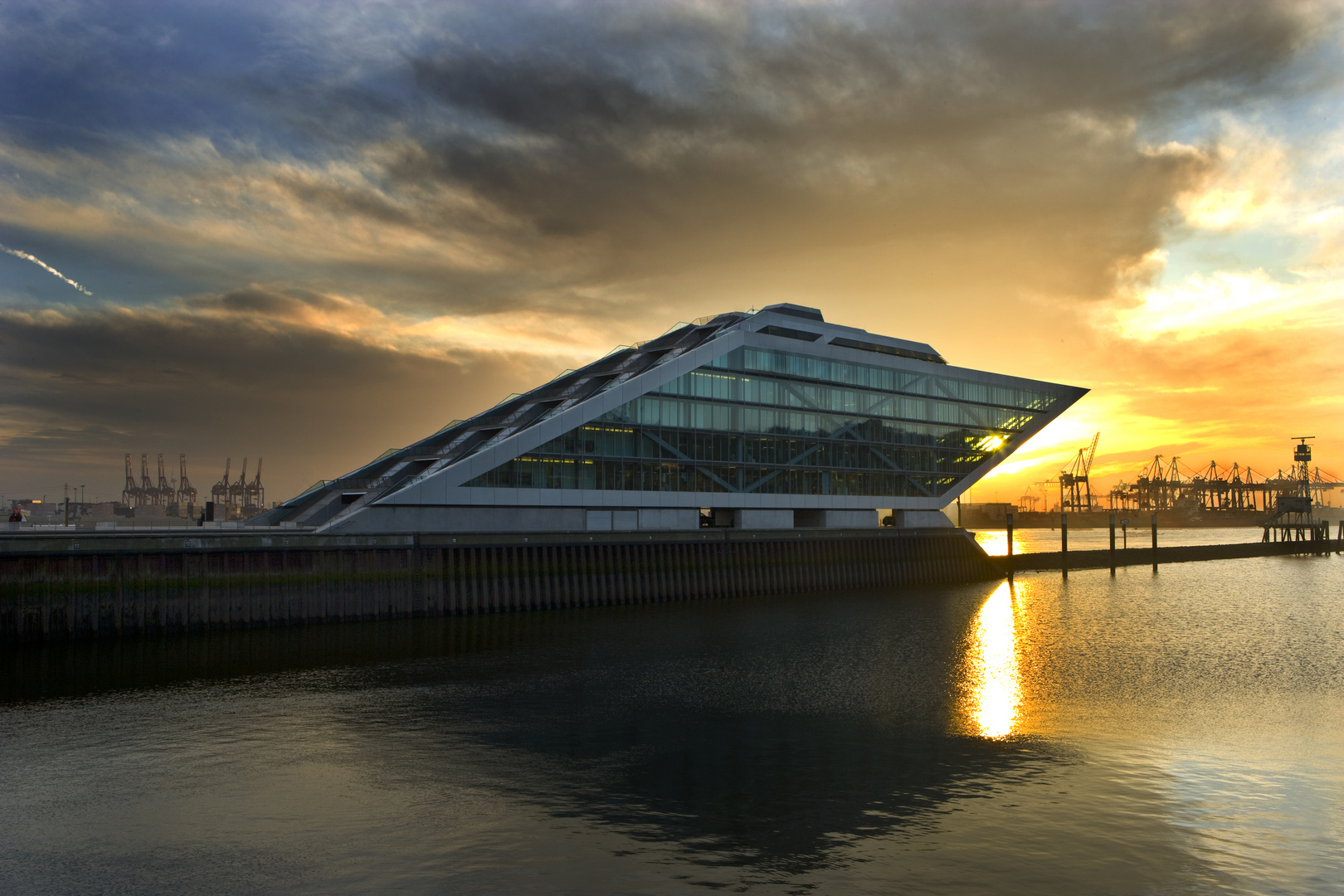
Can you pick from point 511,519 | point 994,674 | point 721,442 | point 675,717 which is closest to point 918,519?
point 721,442

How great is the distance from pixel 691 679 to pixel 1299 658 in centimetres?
3004

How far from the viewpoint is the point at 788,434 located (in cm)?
8456

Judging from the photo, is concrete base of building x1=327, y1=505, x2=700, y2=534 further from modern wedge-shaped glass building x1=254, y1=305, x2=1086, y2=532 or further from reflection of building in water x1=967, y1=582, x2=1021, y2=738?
reflection of building in water x1=967, y1=582, x2=1021, y2=738

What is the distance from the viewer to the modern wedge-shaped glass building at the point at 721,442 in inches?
2657

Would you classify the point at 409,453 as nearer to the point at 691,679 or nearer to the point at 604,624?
the point at 604,624

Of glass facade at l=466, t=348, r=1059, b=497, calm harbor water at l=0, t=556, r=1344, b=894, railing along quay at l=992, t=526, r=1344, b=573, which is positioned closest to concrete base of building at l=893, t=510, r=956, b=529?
glass facade at l=466, t=348, r=1059, b=497

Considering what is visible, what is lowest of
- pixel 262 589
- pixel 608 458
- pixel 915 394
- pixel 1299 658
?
pixel 1299 658

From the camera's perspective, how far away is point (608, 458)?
73.2 meters

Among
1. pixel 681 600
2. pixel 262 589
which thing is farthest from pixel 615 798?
pixel 681 600

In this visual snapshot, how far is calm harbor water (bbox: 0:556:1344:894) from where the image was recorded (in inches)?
663

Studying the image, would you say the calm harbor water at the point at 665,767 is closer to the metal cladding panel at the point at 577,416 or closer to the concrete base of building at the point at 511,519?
the concrete base of building at the point at 511,519

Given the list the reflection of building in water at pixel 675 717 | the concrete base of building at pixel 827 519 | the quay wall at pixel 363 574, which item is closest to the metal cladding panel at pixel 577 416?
the quay wall at pixel 363 574

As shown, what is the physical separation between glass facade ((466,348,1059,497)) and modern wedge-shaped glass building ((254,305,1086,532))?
144mm

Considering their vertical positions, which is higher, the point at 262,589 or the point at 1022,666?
the point at 262,589
